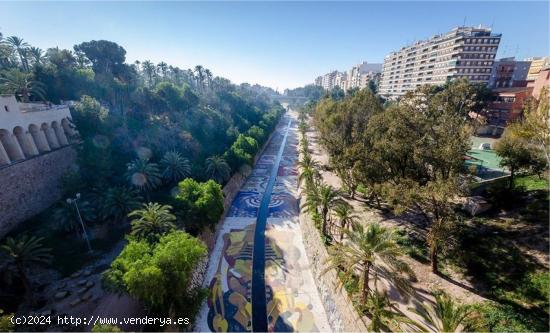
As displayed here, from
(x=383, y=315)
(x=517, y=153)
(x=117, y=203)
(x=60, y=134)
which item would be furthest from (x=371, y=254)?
(x=60, y=134)

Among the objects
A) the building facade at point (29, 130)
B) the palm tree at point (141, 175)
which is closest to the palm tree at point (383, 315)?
the palm tree at point (141, 175)

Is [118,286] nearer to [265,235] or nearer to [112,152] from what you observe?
[265,235]

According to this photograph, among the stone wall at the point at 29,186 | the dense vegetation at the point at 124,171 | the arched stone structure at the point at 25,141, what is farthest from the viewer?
the arched stone structure at the point at 25,141

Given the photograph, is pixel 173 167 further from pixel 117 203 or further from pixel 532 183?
pixel 532 183

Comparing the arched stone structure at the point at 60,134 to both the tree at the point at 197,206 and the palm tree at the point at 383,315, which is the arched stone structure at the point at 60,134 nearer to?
the tree at the point at 197,206

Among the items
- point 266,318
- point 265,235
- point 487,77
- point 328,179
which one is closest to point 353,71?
point 487,77

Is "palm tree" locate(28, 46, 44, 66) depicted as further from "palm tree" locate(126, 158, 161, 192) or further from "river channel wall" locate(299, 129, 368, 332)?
"river channel wall" locate(299, 129, 368, 332)
